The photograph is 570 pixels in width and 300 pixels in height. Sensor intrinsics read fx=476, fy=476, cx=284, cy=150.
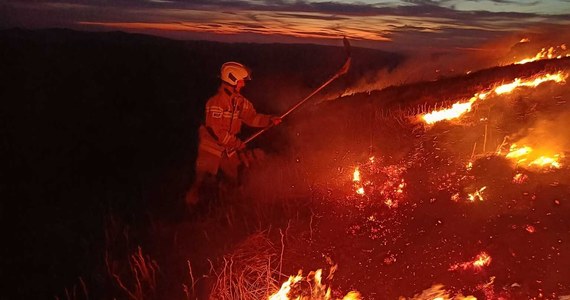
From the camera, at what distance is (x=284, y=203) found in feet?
18.6

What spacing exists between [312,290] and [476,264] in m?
1.59

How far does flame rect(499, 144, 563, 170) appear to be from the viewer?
635 centimetres

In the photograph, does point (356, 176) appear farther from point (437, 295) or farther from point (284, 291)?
point (284, 291)

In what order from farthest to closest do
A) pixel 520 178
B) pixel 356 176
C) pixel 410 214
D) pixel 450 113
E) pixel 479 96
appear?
pixel 479 96 → pixel 450 113 → pixel 356 176 → pixel 520 178 → pixel 410 214

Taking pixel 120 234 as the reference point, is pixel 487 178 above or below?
above

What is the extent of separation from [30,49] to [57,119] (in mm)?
10233

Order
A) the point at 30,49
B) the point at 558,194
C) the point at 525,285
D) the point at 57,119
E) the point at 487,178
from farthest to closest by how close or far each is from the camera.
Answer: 1. the point at 30,49
2. the point at 57,119
3. the point at 487,178
4. the point at 558,194
5. the point at 525,285

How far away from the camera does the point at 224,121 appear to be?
5246mm

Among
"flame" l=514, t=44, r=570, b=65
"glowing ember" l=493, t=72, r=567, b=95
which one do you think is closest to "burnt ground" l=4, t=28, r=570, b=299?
"glowing ember" l=493, t=72, r=567, b=95

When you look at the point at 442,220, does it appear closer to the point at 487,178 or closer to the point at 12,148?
the point at 487,178

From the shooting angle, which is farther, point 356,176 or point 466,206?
point 356,176

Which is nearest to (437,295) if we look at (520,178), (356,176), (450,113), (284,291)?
(284,291)

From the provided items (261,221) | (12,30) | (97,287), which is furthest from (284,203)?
(12,30)

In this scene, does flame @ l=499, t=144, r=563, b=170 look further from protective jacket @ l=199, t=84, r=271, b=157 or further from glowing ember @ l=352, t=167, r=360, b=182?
protective jacket @ l=199, t=84, r=271, b=157
